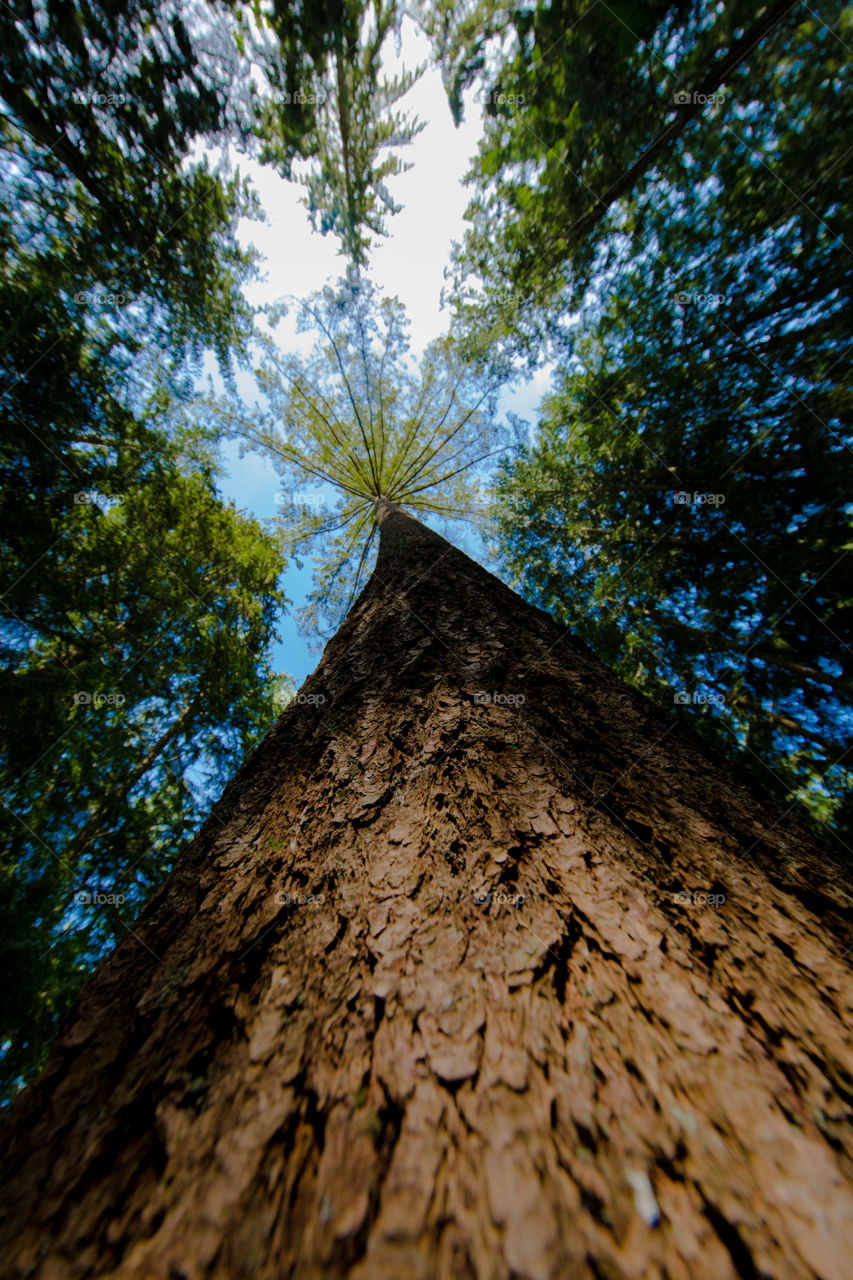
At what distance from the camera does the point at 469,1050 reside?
0.61 m

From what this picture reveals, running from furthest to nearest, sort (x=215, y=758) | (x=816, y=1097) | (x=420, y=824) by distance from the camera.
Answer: (x=215, y=758)
(x=420, y=824)
(x=816, y=1097)

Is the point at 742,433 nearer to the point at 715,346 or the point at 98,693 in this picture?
the point at 715,346

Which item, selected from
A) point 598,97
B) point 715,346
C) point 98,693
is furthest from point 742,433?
point 98,693

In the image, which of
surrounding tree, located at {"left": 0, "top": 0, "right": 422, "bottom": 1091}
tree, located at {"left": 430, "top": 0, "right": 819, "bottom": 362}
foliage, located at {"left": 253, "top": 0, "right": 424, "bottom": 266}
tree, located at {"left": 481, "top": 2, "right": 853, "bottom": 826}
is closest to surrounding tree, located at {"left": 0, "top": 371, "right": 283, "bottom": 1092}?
surrounding tree, located at {"left": 0, "top": 0, "right": 422, "bottom": 1091}

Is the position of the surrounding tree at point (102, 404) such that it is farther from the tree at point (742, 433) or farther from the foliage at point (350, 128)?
the tree at point (742, 433)

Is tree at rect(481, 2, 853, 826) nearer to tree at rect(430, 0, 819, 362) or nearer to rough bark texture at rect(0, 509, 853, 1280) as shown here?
tree at rect(430, 0, 819, 362)

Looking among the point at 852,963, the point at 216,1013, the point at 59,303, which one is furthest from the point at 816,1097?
A: the point at 59,303

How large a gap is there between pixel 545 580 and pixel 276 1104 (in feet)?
19.5

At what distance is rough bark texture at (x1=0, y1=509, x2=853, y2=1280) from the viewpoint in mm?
453

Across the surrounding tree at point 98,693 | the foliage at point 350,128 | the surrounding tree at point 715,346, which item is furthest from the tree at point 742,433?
the surrounding tree at point 98,693

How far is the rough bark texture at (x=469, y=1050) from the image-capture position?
0.45m

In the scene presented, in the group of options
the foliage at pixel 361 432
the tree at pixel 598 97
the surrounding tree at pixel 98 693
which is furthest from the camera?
the foliage at pixel 361 432

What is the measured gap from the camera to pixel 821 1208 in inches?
17.6

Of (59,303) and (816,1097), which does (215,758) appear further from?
(816,1097)
